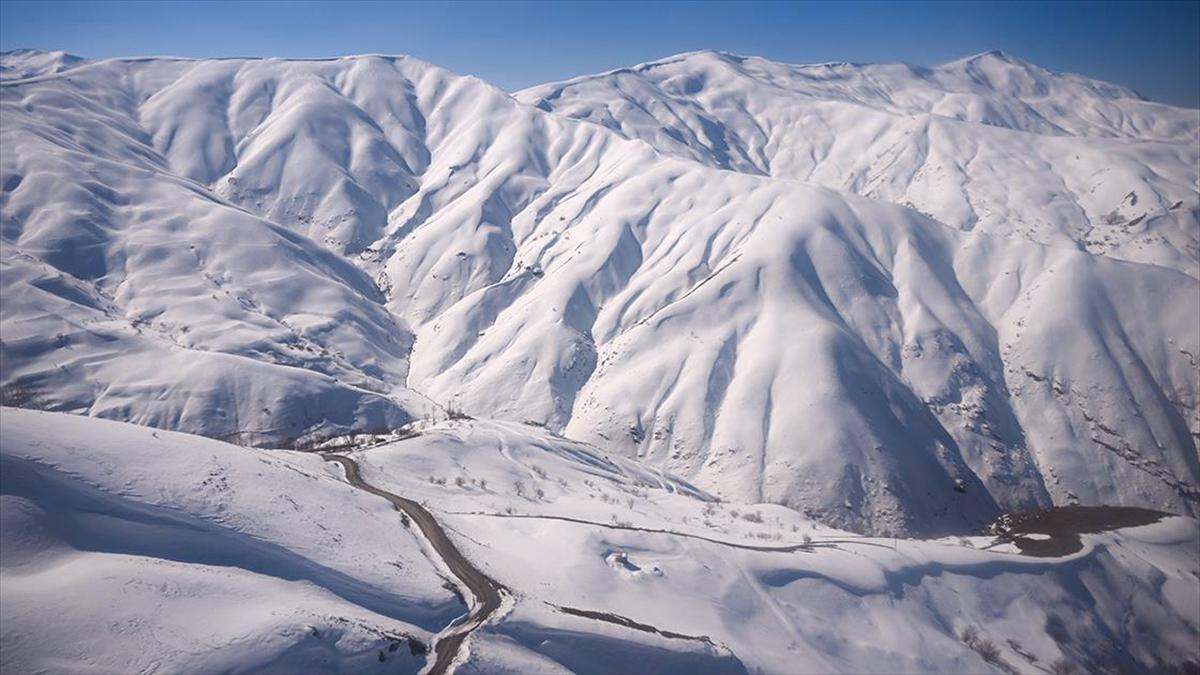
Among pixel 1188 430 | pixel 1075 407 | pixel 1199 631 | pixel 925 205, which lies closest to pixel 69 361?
pixel 1199 631

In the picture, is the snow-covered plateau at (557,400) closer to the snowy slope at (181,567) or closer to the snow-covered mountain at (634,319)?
the snowy slope at (181,567)

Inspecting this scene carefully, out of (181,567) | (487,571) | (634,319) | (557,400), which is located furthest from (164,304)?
(487,571)

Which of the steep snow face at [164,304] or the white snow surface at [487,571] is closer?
the white snow surface at [487,571]

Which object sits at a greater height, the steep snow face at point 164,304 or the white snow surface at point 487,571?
the white snow surface at point 487,571

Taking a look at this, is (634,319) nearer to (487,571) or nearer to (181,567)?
(487,571)

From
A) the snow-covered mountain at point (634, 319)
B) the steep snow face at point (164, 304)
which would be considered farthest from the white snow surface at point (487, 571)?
the steep snow face at point (164, 304)
